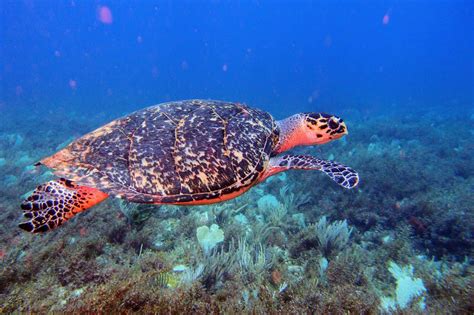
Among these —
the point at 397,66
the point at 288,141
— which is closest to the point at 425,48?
the point at 397,66

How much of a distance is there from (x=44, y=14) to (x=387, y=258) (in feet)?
443

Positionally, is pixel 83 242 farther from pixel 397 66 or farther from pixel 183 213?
pixel 397 66

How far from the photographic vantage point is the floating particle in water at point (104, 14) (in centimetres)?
10700

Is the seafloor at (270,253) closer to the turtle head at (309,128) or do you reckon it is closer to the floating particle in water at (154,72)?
the turtle head at (309,128)

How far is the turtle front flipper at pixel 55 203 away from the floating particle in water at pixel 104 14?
5117 inches

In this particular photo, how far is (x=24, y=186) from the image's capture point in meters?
7.32

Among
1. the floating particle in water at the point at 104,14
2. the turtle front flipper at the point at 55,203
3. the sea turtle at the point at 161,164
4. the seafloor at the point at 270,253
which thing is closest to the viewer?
the seafloor at the point at 270,253

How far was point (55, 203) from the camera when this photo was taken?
3113mm

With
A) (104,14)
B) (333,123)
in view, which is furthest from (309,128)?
(104,14)

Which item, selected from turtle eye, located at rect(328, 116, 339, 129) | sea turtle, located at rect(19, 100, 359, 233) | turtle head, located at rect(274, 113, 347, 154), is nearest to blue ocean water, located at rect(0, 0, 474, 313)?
sea turtle, located at rect(19, 100, 359, 233)

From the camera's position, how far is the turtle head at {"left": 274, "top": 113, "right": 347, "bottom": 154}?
4.67 m

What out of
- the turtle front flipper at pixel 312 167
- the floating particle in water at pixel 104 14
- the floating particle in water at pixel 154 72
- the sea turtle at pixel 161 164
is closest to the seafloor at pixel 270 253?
the sea turtle at pixel 161 164

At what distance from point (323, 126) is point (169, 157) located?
3.03 m

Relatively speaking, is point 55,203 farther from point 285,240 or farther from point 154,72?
point 154,72
